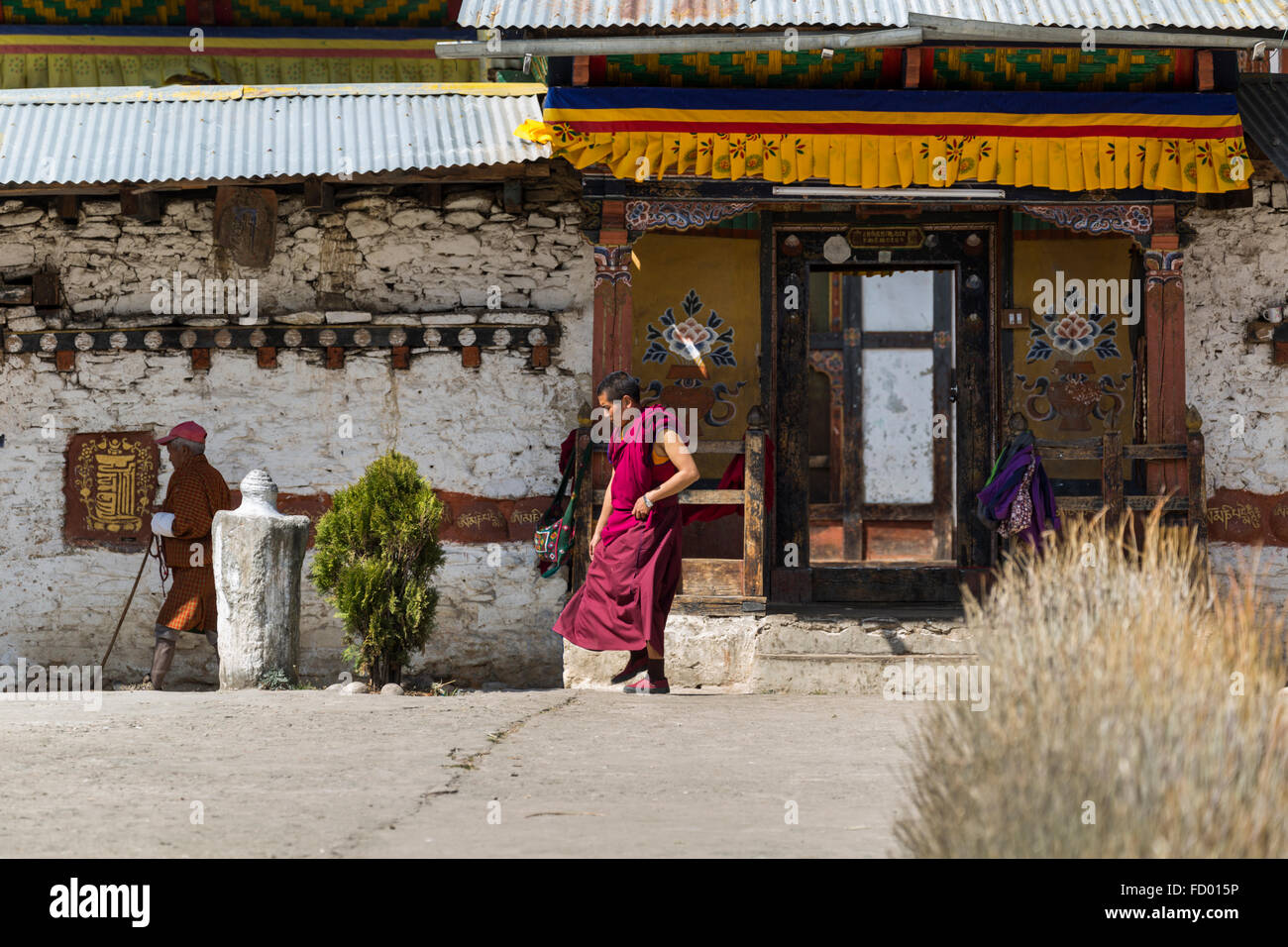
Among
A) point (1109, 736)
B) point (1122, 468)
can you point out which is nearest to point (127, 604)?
→ point (1122, 468)

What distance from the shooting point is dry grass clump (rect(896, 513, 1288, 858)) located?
313cm

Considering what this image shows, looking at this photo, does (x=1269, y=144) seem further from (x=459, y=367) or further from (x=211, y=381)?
(x=211, y=381)

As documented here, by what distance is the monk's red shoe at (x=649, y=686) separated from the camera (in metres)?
7.43

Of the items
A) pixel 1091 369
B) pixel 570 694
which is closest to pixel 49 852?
pixel 570 694

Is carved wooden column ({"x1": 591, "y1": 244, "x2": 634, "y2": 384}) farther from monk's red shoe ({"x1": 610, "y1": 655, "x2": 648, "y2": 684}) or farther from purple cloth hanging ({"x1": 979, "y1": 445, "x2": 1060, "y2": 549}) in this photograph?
purple cloth hanging ({"x1": 979, "y1": 445, "x2": 1060, "y2": 549})

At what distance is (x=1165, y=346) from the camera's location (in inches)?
320

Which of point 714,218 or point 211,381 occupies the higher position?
point 714,218

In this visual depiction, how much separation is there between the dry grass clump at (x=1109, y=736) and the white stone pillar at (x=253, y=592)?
4.35 m

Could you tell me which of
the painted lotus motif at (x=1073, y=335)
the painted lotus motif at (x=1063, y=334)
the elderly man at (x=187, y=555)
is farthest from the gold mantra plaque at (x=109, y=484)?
the painted lotus motif at (x=1073, y=335)

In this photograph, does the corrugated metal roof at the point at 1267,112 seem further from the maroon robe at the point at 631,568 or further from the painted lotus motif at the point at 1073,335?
the maroon robe at the point at 631,568

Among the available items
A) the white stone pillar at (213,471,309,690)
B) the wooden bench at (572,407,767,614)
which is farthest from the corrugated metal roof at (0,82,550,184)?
the white stone pillar at (213,471,309,690)

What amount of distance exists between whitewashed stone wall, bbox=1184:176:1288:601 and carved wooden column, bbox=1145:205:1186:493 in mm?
684
